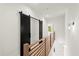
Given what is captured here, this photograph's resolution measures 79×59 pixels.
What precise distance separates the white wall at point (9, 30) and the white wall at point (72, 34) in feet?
2.20

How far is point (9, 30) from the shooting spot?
3.88 ft

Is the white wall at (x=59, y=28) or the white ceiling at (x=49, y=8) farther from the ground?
the white ceiling at (x=49, y=8)

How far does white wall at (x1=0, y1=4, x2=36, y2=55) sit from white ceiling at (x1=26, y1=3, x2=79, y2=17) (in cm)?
23

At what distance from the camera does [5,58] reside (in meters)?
1.18

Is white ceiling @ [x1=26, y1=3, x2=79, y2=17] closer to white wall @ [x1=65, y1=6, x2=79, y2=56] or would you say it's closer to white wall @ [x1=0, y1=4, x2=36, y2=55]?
white wall @ [x1=65, y1=6, x2=79, y2=56]

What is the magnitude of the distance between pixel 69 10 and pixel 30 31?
1.99 feet

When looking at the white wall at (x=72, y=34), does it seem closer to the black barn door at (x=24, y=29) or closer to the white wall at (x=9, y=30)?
the black barn door at (x=24, y=29)

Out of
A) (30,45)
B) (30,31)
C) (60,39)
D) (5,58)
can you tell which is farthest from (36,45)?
(5,58)

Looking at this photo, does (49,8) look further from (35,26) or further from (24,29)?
(24,29)

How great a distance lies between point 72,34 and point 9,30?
0.91 meters

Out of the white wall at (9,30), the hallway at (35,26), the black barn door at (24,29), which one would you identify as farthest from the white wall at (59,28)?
the white wall at (9,30)

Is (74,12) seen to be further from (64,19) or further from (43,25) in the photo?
(43,25)

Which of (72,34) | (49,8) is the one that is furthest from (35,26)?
(72,34)

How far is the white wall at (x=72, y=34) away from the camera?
4.37ft
